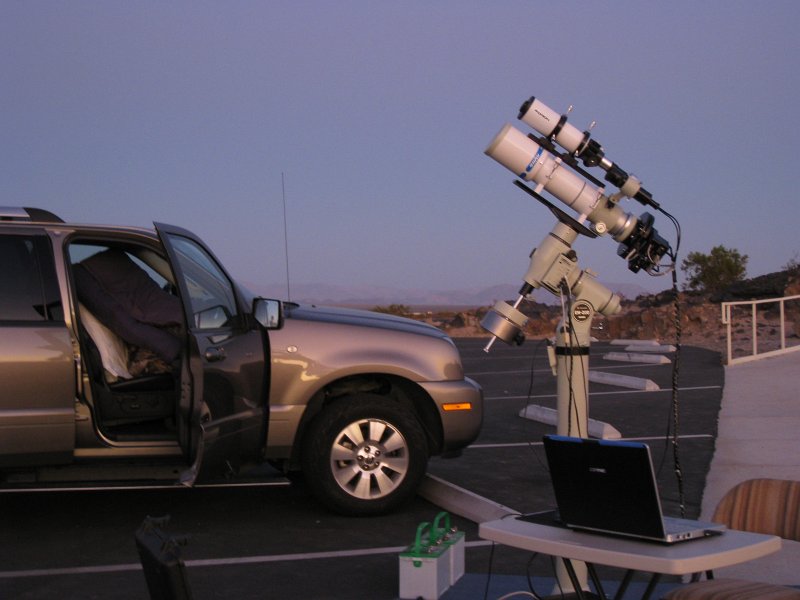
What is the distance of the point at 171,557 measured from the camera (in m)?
2.61

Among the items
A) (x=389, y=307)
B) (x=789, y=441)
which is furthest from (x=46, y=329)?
(x=389, y=307)

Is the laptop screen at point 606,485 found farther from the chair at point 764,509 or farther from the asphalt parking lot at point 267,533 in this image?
the asphalt parking lot at point 267,533

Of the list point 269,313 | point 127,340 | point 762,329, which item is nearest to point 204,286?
point 269,313

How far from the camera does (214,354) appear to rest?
22.6ft

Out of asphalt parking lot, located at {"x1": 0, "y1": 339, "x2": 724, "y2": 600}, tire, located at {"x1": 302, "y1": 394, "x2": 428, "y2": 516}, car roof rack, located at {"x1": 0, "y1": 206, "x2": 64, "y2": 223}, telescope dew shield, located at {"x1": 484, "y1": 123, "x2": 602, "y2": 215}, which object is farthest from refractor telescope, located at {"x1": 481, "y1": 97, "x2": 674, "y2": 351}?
car roof rack, located at {"x1": 0, "y1": 206, "x2": 64, "y2": 223}

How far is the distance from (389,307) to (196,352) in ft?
116

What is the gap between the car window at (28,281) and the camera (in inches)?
281

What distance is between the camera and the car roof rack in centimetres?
734

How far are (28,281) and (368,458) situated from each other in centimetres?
256

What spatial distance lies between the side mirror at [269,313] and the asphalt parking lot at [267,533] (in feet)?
4.64

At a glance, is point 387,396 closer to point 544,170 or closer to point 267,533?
point 267,533

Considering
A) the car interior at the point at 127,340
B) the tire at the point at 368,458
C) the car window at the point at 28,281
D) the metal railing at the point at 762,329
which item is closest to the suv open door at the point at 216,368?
the car interior at the point at 127,340

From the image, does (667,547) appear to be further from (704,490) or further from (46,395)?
(704,490)

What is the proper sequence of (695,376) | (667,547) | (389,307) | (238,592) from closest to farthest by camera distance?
(667,547) < (238,592) < (695,376) < (389,307)
